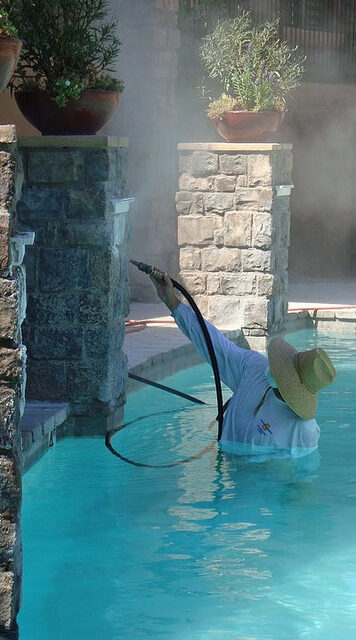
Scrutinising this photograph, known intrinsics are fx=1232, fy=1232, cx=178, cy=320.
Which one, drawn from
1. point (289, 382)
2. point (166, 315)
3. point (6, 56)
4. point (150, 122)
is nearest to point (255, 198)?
point (166, 315)

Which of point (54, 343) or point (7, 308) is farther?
point (54, 343)

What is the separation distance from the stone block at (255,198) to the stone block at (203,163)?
331 mm

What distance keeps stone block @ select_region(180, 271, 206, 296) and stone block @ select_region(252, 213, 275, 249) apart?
66 centimetres

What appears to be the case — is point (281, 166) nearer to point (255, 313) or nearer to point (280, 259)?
point (280, 259)

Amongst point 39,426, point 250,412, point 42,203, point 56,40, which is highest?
point 56,40

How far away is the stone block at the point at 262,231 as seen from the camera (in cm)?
1204

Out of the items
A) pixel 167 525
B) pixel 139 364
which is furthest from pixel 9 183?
pixel 139 364

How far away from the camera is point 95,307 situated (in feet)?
26.7

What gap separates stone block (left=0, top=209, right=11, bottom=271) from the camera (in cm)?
459

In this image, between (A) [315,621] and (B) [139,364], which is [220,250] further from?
(A) [315,621]

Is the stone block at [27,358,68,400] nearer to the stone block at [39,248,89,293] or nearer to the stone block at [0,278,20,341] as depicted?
the stone block at [39,248,89,293]

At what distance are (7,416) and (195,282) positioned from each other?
7836 millimetres

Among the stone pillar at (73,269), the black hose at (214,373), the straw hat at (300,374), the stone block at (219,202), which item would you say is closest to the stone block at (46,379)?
the stone pillar at (73,269)


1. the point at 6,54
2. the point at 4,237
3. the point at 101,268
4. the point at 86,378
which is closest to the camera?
the point at 4,237
